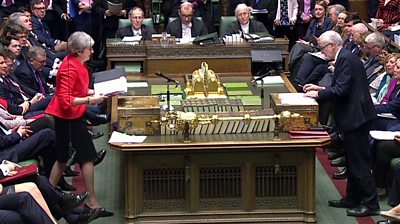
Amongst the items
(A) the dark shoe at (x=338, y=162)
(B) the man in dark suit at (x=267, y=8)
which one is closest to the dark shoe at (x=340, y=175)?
(A) the dark shoe at (x=338, y=162)

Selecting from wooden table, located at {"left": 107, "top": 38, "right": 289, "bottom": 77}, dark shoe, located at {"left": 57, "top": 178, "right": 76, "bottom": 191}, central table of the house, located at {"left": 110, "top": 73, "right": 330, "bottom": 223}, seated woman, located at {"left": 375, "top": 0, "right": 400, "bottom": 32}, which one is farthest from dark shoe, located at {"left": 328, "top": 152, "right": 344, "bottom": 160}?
seated woman, located at {"left": 375, "top": 0, "right": 400, "bottom": 32}

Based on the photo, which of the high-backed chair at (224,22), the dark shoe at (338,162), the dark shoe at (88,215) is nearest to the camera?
the dark shoe at (88,215)

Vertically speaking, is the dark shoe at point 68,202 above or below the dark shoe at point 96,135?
above

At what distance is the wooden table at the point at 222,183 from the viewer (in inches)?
308

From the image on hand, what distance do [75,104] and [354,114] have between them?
7.32 ft

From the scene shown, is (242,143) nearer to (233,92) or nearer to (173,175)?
(173,175)

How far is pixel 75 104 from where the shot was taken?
7789mm

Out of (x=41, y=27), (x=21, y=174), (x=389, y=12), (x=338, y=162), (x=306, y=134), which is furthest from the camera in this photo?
(x=389, y=12)

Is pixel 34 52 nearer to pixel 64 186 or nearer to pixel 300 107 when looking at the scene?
pixel 64 186

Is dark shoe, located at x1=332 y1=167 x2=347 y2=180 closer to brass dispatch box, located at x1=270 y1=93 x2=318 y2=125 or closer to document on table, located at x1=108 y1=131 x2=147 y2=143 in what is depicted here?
brass dispatch box, located at x1=270 y1=93 x2=318 y2=125

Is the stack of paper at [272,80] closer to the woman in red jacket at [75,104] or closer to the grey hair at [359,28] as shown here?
the grey hair at [359,28]

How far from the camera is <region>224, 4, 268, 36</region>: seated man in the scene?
1241 centimetres

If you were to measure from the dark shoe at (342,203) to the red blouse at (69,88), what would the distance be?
224 centimetres

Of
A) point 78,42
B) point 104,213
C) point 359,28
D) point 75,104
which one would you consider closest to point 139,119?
point 75,104
